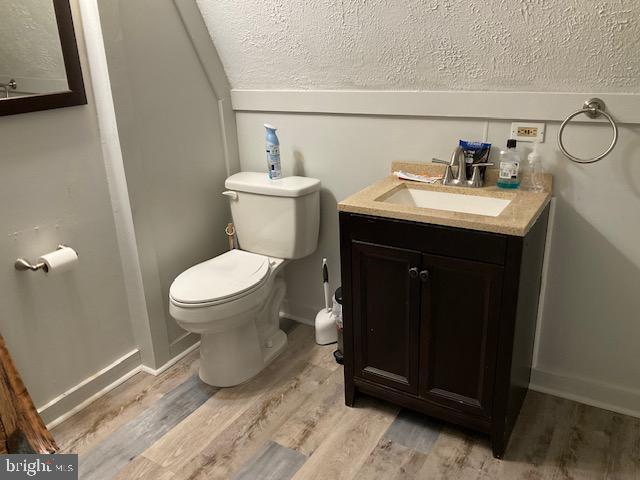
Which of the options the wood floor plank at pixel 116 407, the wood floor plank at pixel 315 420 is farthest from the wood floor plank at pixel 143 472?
the wood floor plank at pixel 315 420

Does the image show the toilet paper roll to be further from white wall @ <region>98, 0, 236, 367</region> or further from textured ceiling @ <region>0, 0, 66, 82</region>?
textured ceiling @ <region>0, 0, 66, 82</region>

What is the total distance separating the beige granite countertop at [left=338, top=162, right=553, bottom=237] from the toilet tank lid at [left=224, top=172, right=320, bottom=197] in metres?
0.33

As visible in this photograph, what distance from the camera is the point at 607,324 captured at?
6.19ft

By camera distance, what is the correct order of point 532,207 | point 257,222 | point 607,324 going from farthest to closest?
point 257,222 < point 607,324 < point 532,207

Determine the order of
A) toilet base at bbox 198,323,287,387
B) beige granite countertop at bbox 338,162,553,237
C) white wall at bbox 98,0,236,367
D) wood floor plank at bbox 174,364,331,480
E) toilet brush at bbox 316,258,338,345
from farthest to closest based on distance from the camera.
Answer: toilet brush at bbox 316,258,338,345 → toilet base at bbox 198,323,287,387 → white wall at bbox 98,0,236,367 → wood floor plank at bbox 174,364,331,480 → beige granite countertop at bbox 338,162,553,237

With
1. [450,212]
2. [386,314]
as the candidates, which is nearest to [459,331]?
[386,314]

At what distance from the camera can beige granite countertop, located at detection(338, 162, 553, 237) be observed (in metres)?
1.51

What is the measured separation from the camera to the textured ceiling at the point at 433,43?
1546mm

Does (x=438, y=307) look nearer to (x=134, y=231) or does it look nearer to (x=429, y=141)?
(x=429, y=141)

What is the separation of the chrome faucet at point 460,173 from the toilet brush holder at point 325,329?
831 millimetres

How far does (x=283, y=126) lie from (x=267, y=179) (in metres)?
0.24

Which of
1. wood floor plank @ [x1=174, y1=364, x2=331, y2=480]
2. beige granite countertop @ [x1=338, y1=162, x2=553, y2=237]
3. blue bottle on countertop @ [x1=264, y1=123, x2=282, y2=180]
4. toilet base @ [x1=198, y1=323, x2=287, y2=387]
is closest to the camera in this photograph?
beige granite countertop @ [x1=338, y1=162, x2=553, y2=237]

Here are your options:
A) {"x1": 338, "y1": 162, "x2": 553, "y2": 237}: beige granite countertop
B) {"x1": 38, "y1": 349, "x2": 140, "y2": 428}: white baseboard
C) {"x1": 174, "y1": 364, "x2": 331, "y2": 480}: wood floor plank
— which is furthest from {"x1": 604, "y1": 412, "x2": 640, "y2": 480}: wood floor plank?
{"x1": 38, "y1": 349, "x2": 140, "y2": 428}: white baseboard

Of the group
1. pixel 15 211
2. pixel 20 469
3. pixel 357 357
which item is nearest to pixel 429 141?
pixel 357 357
